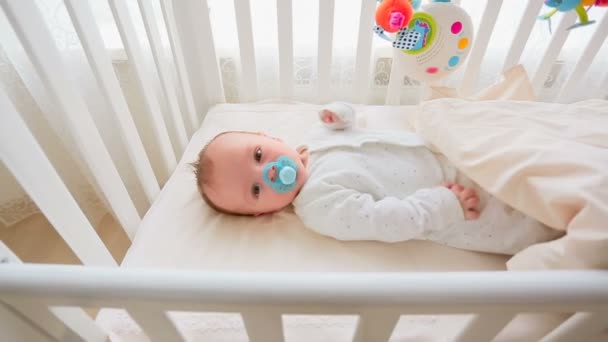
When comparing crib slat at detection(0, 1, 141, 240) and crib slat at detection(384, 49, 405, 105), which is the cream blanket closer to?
crib slat at detection(384, 49, 405, 105)

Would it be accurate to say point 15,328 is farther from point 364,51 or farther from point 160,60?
point 364,51

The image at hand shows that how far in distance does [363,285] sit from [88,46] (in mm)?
589

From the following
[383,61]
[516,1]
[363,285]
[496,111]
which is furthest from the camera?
[383,61]

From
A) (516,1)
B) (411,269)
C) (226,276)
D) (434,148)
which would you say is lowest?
(411,269)

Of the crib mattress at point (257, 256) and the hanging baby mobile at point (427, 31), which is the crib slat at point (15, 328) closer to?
the crib mattress at point (257, 256)

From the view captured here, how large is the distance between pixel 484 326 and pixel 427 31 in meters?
0.56

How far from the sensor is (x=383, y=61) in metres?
1.09

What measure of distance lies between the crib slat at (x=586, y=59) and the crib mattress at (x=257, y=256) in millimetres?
644

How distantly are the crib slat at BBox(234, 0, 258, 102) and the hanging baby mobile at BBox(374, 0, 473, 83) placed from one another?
1.14 feet

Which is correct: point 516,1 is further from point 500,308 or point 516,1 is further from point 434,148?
point 500,308

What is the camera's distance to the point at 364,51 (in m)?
0.94

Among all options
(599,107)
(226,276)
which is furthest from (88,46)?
(599,107)

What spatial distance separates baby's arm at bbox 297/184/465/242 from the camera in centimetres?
65

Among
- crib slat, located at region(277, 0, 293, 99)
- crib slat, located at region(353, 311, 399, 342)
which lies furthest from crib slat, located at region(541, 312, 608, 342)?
crib slat, located at region(277, 0, 293, 99)
